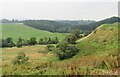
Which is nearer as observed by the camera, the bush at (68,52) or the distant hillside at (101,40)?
the distant hillside at (101,40)

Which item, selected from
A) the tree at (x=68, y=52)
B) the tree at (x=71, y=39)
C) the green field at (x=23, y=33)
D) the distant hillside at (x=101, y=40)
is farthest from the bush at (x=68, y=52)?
the green field at (x=23, y=33)

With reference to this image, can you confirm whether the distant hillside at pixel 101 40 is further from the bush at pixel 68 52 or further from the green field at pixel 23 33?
the green field at pixel 23 33

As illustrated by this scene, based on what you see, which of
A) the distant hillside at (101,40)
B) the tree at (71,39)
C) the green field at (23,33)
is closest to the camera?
the distant hillside at (101,40)

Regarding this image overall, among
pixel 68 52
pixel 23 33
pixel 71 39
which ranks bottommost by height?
pixel 23 33

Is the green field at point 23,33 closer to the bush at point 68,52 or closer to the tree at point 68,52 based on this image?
the tree at point 68,52

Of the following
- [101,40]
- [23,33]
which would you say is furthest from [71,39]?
[23,33]

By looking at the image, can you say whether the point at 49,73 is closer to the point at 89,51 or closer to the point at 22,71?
the point at 22,71

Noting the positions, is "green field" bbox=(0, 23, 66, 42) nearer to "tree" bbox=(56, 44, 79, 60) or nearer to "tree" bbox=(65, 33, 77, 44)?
"tree" bbox=(65, 33, 77, 44)

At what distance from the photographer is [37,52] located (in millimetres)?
71625

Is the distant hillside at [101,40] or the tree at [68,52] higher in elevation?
the distant hillside at [101,40]

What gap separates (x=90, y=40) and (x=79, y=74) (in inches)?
2034

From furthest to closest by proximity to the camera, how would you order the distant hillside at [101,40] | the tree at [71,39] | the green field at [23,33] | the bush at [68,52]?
1. the green field at [23,33]
2. the tree at [71,39]
3. the bush at [68,52]
4. the distant hillside at [101,40]

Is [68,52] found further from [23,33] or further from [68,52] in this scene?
[23,33]

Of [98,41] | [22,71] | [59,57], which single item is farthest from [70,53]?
[22,71]
